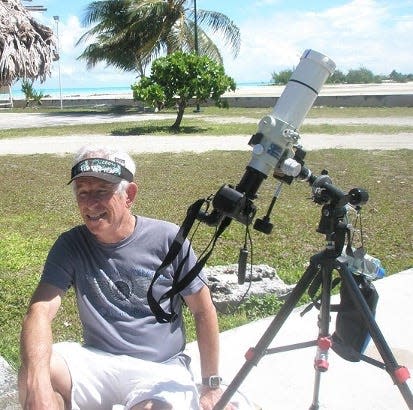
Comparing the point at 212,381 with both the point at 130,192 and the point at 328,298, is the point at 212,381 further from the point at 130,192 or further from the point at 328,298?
the point at 130,192

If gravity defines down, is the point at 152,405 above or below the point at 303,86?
below

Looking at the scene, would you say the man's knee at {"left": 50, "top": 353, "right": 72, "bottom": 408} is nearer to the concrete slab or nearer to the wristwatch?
the wristwatch

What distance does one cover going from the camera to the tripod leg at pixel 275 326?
2.09 meters

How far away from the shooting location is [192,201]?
25.6 feet

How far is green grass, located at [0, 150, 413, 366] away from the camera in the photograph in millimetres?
4355

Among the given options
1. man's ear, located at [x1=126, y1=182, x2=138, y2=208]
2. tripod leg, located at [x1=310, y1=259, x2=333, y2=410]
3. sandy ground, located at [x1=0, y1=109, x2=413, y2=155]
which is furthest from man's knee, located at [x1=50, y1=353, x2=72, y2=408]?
sandy ground, located at [x1=0, y1=109, x2=413, y2=155]

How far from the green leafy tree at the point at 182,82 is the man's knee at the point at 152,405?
632 inches

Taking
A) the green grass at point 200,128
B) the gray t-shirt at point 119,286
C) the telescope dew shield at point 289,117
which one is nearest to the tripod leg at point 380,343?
the telescope dew shield at point 289,117

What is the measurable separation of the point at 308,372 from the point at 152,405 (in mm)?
1269

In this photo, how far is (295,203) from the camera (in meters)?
7.63

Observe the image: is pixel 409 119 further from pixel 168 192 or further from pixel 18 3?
pixel 18 3

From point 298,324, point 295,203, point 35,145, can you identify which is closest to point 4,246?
point 298,324

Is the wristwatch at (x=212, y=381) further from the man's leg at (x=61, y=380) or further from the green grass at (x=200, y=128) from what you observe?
the green grass at (x=200, y=128)

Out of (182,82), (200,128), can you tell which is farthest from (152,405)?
(200,128)
